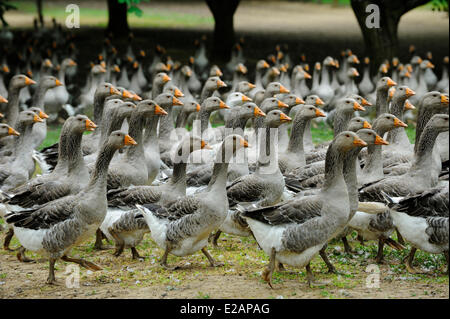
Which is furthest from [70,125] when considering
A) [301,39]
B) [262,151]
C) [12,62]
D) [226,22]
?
[301,39]

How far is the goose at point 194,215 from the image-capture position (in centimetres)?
823

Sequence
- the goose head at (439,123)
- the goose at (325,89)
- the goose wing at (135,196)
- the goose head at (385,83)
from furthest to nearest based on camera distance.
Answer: the goose at (325,89) → the goose head at (385,83) → the goose wing at (135,196) → the goose head at (439,123)

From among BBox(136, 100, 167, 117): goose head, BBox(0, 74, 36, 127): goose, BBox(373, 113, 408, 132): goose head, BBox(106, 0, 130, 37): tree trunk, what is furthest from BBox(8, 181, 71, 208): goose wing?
BBox(106, 0, 130, 37): tree trunk

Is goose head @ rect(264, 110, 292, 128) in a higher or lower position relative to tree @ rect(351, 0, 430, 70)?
lower

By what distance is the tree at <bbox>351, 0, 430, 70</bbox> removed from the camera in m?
18.3

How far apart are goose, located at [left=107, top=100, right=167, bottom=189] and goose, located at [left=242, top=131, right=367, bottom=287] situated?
2703 millimetres

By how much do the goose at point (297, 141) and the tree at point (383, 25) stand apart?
8133mm

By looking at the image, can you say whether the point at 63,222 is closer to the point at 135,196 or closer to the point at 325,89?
the point at 135,196

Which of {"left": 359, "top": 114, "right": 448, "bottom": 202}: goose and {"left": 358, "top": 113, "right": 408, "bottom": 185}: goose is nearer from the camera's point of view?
{"left": 359, "top": 114, "right": 448, "bottom": 202}: goose

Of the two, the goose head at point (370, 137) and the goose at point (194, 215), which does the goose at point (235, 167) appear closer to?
the goose at point (194, 215)

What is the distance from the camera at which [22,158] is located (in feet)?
35.9

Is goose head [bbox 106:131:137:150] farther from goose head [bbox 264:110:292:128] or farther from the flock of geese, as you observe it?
goose head [bbox 264:110:292:128]

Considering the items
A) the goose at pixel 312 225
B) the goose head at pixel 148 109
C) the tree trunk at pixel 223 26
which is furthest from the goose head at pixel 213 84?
the tree trunk at pixel 223 26

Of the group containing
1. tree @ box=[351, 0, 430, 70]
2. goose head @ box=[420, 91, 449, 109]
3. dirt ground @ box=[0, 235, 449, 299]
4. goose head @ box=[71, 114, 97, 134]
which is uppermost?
tree @ box=[351, 0, 430, 70]
